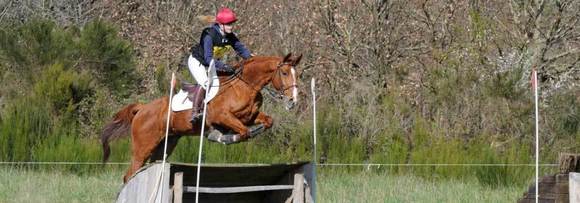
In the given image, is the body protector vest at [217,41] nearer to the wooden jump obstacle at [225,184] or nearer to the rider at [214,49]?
the rider at [214,49]

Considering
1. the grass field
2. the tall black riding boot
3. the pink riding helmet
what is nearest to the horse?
the tall black riding boot

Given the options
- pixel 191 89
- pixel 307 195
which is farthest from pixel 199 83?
pixel 307 195

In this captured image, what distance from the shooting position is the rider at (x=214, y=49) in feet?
41.0

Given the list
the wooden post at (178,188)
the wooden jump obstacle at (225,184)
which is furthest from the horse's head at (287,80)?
the wooden post at (178,188)

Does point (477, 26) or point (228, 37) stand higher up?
point (477, 26)

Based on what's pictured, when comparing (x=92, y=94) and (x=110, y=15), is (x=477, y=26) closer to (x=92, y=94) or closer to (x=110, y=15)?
(x=92, y=94)

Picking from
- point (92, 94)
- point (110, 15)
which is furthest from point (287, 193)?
point (110, 15)

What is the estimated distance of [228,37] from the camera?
12.7 metres

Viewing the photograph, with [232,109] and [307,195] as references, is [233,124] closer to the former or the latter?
[232,109]

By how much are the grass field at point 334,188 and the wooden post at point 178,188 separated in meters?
4.23

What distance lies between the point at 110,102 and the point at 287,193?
8.60 m

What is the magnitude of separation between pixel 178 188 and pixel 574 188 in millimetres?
3227

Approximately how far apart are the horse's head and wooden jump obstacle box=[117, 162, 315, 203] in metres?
1.24

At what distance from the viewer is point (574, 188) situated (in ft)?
29.6
